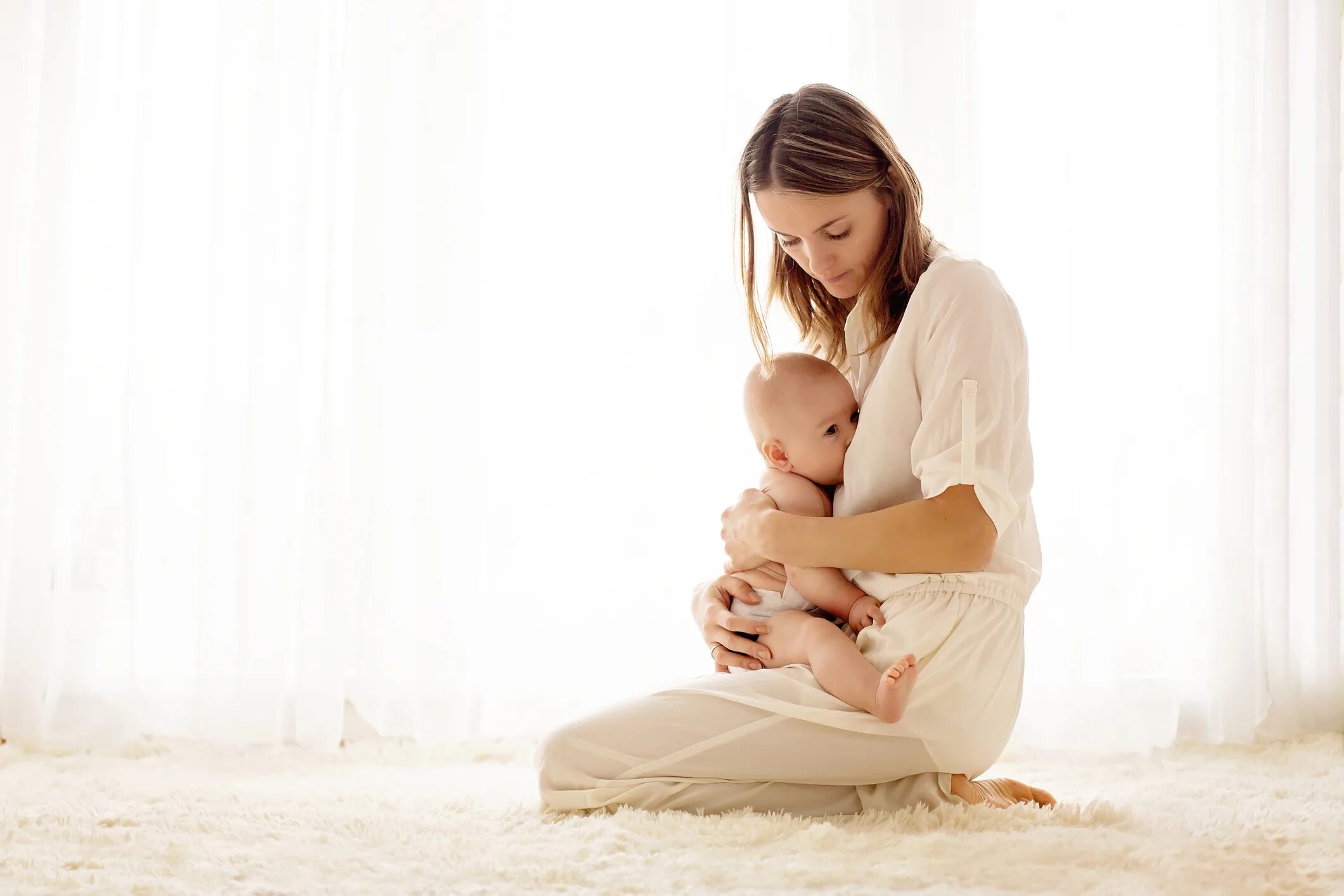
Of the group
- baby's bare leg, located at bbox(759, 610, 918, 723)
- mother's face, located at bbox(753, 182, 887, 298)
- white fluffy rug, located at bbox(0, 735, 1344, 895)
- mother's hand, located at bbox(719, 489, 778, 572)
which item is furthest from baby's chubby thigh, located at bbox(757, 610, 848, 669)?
mother's face, located at bbox(753, 182, 887, 298)

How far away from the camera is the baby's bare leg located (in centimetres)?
144

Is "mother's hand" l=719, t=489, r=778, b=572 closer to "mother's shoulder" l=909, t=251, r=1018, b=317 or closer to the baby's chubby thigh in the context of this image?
the baby's chubby thigh

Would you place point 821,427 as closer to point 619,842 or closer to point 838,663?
point 838,663

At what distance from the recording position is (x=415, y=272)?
237 centimetres

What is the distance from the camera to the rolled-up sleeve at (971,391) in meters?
1.48

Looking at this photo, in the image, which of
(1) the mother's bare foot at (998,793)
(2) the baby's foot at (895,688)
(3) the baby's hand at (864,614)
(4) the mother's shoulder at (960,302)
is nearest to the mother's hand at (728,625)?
(3) the baby's hand at (864,614)

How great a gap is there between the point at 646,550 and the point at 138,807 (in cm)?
111

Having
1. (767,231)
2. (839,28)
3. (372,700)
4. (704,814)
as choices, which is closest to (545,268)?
(767,231)

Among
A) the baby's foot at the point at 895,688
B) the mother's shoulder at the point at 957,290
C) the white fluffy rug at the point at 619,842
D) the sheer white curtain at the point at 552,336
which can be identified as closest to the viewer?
the white fluffy rug at the point at 619,842

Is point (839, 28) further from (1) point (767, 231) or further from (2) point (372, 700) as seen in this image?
(2) point (372, 700)

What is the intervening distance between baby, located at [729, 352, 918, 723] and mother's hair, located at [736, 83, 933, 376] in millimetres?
61

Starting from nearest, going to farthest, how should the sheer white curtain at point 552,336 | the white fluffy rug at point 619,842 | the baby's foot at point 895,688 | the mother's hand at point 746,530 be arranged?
the white fluffy rug at point 619,842, the baby's foot at point 895,688, the mother's hand at point 746,530, the sheer white curtain at point 552,336

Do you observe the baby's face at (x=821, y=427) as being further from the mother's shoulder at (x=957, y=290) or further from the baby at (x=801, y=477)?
the mother's shoulder at (x=957, y=290)

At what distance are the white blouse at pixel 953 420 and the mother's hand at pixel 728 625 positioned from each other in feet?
0.60
